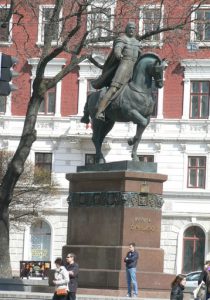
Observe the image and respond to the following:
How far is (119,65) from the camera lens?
1064 inches

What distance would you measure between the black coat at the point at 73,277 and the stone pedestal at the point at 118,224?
745 millimetres

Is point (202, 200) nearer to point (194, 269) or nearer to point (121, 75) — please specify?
point (194, 269)

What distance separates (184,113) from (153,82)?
36.4m

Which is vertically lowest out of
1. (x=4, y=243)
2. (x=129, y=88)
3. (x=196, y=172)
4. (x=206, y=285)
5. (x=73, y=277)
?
(x=206, y=285)

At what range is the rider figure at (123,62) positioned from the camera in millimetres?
26750

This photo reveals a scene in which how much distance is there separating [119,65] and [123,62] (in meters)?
0.11

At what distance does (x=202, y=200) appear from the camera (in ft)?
207

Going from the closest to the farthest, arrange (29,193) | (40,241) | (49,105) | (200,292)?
(200,292) → (29,193) → (40,241) → (49,105)

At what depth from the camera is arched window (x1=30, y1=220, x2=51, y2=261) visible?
64188mm

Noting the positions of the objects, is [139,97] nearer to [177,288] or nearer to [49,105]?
[177,288]

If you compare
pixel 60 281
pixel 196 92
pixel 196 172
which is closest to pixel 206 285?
pixel 60 281

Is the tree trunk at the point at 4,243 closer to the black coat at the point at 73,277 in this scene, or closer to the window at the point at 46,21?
the window at the point at 46,21

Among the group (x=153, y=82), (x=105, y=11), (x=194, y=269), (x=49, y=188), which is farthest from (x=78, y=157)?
(x=153, y=82)

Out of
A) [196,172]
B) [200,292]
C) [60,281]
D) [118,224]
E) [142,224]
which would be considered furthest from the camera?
[196,172]
